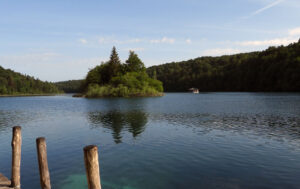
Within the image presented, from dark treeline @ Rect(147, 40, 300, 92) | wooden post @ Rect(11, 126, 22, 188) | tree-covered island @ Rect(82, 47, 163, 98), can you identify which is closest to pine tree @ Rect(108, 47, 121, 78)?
tree-covered island @ Rect(82, 47, 163, 98)

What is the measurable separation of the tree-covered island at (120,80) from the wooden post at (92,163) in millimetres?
97319

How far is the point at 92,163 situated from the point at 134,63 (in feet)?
388

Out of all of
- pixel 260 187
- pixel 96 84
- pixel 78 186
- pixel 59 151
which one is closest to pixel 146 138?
pixel 59 151

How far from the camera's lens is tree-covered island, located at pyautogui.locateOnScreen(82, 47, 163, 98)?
4171 inches

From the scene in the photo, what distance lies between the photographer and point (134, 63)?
123062 millimetres

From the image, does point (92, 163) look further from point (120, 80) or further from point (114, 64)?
point (114, 64)

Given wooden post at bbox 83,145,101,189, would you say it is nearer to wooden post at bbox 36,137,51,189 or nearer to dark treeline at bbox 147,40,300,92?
wooden post at bbox 36,137,51,189

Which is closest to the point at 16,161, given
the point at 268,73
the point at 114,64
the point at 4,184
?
the point at 4,184

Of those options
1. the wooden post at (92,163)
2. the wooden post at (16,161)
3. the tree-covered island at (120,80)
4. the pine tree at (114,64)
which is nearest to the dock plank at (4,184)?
the wooden post at (16,161)

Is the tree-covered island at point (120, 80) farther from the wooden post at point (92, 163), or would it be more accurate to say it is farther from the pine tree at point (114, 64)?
the wooden post at point (92, 163)

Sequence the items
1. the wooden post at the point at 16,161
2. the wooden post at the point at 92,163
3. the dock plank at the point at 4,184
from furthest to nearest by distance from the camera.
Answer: the wooden post at the point at 16,161, the dock plank at the point at 4,184, the wooden post at the point at 92,163

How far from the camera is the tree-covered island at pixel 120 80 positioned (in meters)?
106

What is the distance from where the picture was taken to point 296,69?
125 metres

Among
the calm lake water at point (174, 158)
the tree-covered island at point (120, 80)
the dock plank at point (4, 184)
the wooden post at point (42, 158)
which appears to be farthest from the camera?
the tree-covered island at point (120, 80)
